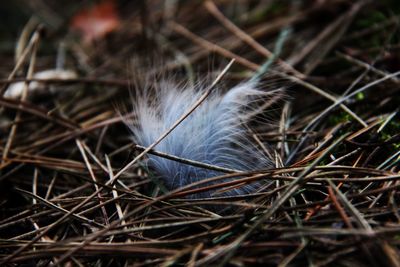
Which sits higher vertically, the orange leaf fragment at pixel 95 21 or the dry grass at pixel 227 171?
the orange leaf fragment at pixel 95 21

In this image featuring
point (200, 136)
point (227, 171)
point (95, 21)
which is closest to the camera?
point (227, 171)

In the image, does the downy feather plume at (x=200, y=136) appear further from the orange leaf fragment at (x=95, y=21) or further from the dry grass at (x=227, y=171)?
the orange leaf fragment at (x=95, y=21)

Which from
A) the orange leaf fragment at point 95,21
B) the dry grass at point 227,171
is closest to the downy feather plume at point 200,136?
the dry grass at point 227,171

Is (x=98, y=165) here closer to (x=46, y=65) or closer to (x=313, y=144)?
(x=313, y=144)

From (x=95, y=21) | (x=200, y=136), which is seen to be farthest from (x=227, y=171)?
(x=95, y=21)

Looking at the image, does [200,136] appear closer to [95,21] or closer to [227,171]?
[227,171]

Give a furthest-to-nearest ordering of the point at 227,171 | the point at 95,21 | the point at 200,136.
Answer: the point at 95,21 < the point at 200,136 < the point at 227,171

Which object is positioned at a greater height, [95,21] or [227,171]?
[95,21]

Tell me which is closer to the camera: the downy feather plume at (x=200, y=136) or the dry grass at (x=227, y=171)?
the dry grass at (x=227, y=171)

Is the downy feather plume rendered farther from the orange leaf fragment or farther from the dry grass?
the orange leaf fragment
